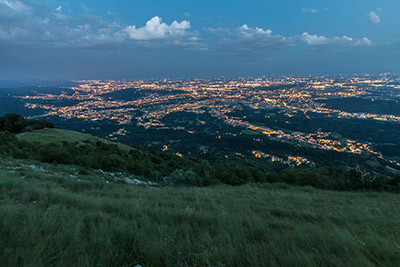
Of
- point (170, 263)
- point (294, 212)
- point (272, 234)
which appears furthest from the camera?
point (294, 212)

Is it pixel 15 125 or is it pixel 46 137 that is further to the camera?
pixel 15 125

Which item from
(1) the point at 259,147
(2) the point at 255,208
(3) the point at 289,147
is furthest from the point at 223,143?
(2) the point at 255,208

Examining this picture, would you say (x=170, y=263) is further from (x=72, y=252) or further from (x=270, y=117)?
(x=270, y=117)

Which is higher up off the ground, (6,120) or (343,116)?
(6,120)

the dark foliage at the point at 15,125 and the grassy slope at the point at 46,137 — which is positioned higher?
the dark foliage at the point at 15,125

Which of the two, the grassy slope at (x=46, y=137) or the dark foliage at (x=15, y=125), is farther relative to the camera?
the dark foliage at (x=15, y=125)

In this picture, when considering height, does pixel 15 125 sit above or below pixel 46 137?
above

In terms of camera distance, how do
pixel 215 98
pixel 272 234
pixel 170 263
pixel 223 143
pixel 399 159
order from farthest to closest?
pixel 215 98 → pixel 223 143 → pixel 399 159 → pixel 272 234 → pixel 170 263

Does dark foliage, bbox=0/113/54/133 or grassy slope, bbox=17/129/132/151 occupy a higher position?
dark foliage, bbox=0/113/54/133

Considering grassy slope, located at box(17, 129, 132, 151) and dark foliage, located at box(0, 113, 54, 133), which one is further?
dark foliage, located at box(0, 113, 54, 133)

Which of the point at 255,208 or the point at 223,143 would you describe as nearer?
the point at 255,208

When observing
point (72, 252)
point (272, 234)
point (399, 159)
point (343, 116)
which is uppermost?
point (72, 252)
